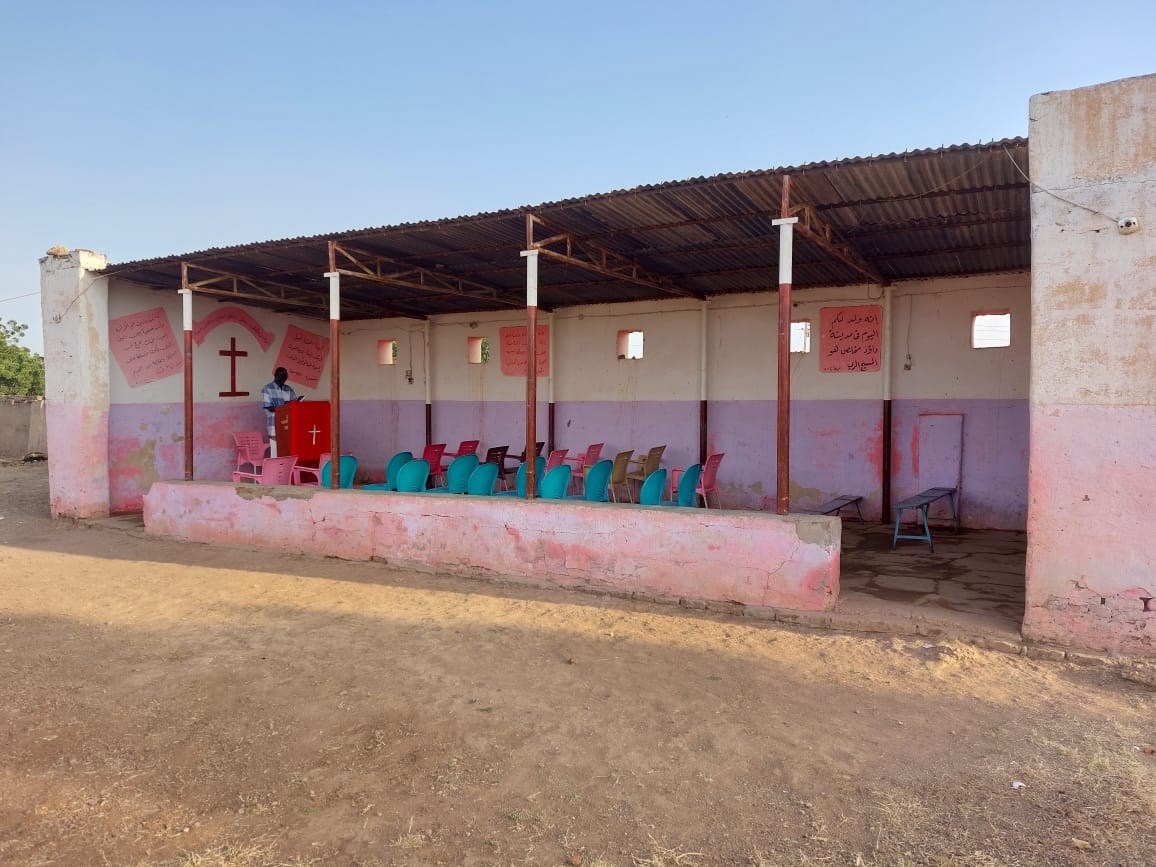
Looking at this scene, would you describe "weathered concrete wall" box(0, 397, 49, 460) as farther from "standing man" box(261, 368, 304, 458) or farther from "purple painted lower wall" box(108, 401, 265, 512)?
"standing man" box(261, 368, 304, 458)

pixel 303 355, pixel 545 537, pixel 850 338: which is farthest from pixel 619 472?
pixel 303 355

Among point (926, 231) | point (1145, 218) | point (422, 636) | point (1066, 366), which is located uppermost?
point (926, 231)

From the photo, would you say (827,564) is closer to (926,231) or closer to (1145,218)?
(1145,218)

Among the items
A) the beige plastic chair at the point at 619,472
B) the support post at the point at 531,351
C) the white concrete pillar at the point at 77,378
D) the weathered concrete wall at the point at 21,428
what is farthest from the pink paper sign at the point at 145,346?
the weathered concrete wall at the point at 21,428

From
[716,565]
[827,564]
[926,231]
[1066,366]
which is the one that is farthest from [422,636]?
[926,231]

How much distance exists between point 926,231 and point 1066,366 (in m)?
2.67

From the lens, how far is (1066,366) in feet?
13.2

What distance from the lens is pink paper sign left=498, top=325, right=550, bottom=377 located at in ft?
34.9

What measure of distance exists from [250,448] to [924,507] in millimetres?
8696

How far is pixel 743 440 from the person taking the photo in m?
9.17

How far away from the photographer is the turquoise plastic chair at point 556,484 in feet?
21.5

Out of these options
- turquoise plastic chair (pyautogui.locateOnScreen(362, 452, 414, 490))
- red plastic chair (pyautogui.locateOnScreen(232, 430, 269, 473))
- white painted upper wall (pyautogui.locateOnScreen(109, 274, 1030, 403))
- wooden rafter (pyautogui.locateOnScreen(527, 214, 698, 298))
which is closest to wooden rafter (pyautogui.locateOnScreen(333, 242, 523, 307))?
white painted upper wall (pyautogui.locateOnScreen(109, 274, 1030, 403))

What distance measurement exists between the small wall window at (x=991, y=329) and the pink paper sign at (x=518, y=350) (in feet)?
18.1

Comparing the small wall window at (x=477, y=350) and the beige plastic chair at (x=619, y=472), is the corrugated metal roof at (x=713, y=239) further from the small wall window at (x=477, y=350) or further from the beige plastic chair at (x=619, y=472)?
the beige plastic chair at (x=619, y=472)
